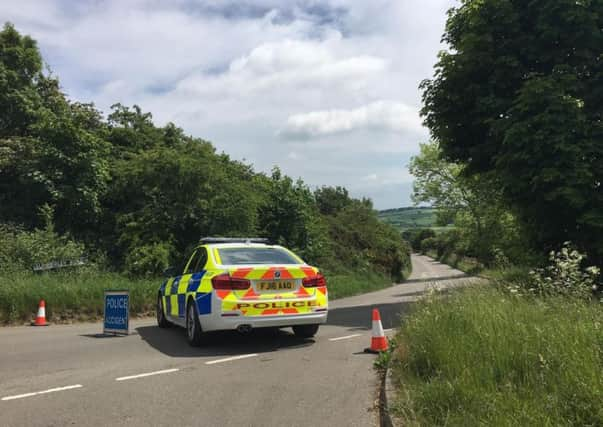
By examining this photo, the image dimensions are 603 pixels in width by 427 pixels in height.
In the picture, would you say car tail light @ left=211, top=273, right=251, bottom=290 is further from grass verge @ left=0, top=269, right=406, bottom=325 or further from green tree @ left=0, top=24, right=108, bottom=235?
green tree @ left=0, top=24, right=108, bottom=235

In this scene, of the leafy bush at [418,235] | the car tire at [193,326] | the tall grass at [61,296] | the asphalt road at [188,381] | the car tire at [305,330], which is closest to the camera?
the asphalt road at [188,381]

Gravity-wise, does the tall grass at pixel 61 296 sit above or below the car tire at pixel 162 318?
above

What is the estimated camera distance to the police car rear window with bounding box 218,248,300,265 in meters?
8.38

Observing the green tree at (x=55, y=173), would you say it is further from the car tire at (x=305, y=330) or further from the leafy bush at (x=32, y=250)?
the car tire at (x=305, y=330)

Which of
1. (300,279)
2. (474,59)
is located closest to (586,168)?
(474,59)

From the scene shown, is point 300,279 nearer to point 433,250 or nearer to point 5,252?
point 5,252

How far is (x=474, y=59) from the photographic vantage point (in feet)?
45.5

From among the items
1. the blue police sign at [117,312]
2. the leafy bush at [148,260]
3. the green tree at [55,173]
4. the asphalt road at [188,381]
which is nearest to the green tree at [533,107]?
the asphalt road at [188,381]

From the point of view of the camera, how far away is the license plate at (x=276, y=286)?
7.88 meters

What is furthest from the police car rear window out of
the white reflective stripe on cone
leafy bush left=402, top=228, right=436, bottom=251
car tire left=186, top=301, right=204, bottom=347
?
leafy bush left=402, top=228, right=436, bottom=251

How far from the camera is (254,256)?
28.2 feet

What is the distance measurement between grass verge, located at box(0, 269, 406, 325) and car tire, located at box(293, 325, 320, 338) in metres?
6.32

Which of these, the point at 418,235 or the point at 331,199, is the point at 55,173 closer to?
the point at 331,199

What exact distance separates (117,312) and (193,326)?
261 cm
